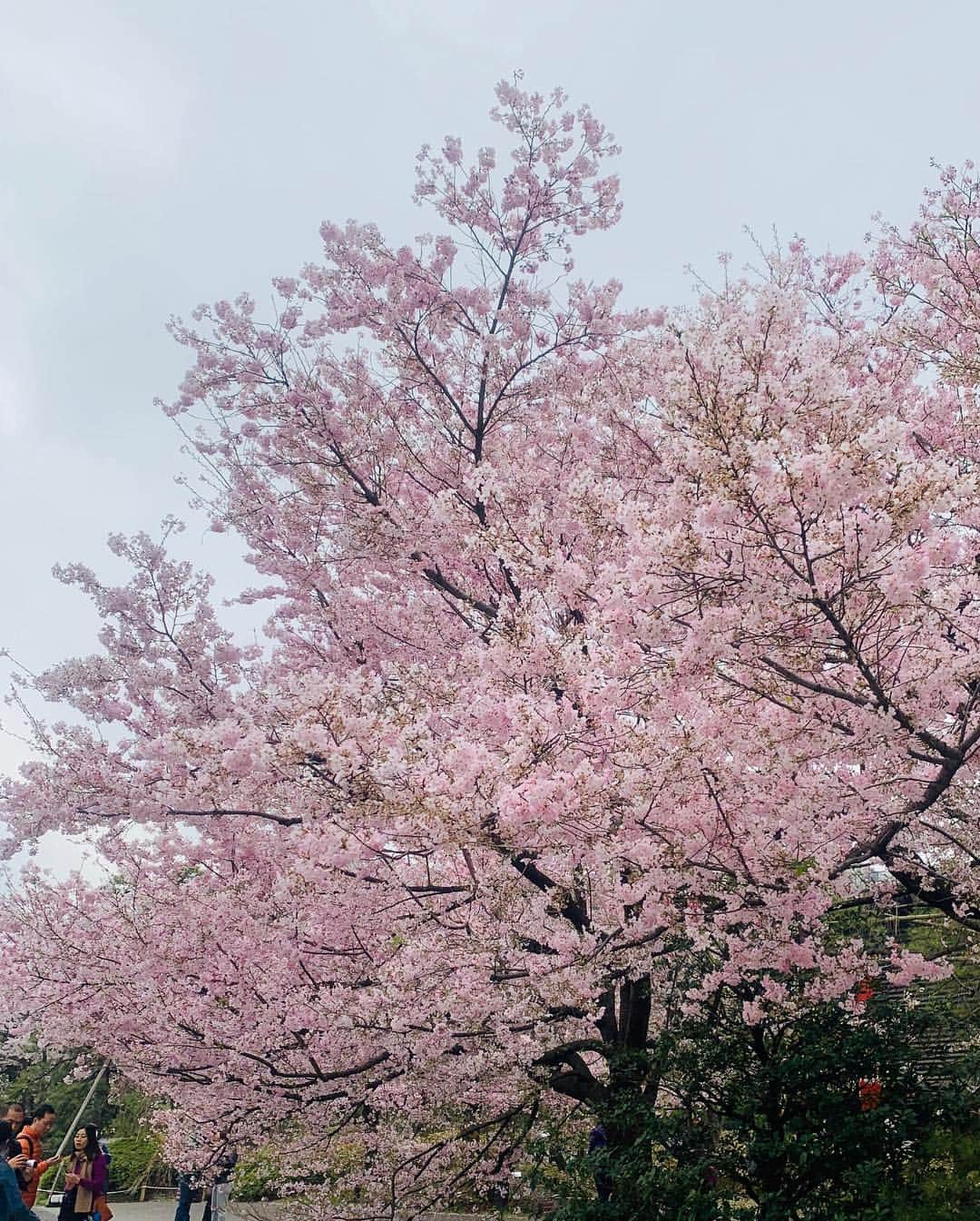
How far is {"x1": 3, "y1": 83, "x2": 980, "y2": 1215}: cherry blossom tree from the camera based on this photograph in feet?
12.0

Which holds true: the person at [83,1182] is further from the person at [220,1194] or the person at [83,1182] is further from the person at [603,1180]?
the person at [603,1180]

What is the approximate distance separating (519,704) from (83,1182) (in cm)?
625

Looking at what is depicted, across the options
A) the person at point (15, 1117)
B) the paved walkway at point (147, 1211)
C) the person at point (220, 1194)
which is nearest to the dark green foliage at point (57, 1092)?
the paved walkway at point (147, 1211)

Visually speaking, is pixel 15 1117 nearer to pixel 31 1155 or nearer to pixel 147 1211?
pixel 31 1155

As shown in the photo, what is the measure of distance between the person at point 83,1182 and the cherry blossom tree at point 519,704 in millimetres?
655

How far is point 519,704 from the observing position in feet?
13.7

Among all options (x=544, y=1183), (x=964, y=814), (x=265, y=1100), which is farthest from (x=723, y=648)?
(x=265, y=1100)

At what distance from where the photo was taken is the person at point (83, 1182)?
23.9ft

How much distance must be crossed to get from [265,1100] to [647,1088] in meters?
2.77

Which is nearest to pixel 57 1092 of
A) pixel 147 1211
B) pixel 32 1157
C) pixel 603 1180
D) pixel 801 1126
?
pixel 147 1211

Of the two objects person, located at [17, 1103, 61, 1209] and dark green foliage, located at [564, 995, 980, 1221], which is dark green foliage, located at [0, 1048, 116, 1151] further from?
dark green foliage, located at [564, 995, 980, 1221]

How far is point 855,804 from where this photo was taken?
4.56 meters

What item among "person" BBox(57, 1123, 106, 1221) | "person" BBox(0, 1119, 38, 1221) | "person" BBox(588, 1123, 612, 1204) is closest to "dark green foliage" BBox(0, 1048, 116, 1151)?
"person" BBox(57, 1123, 106, 1221)

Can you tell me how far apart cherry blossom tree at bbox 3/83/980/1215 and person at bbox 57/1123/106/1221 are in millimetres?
655
